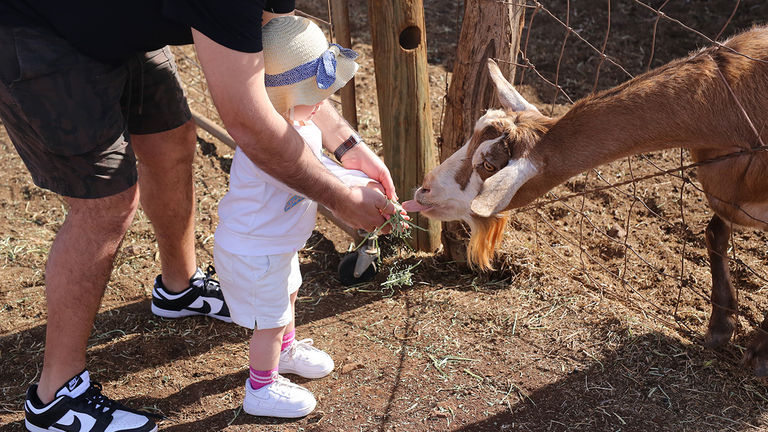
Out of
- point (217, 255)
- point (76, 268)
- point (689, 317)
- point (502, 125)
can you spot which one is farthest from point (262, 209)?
point (689, 317)

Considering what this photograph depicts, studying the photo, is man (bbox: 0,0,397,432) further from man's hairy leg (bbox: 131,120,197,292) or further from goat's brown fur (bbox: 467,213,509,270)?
goat's brown fur (bbox: 467,213,509,270)

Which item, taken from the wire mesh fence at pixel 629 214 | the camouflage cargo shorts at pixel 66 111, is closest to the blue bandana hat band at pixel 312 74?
the camouflage cargo shorts at pixel 66 111

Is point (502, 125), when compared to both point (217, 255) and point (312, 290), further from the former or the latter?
point (312, 290)

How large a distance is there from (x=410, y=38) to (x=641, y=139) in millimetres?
1398

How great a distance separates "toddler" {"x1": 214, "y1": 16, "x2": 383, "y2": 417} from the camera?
2.50 metres

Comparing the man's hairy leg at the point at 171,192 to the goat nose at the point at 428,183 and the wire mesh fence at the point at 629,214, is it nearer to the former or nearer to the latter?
the goat nose at the point at 428,183

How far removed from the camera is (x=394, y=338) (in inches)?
140

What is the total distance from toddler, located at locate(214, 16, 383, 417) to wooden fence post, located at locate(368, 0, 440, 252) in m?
0.99

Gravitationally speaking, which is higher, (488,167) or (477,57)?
(477,57)

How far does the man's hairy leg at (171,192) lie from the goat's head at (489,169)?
1.13 m

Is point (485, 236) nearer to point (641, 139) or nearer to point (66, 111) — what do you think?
point (641, 139)

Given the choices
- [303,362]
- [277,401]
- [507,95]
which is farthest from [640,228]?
[277,401]

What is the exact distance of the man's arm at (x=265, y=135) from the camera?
2219mm

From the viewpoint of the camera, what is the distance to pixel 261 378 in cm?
296
